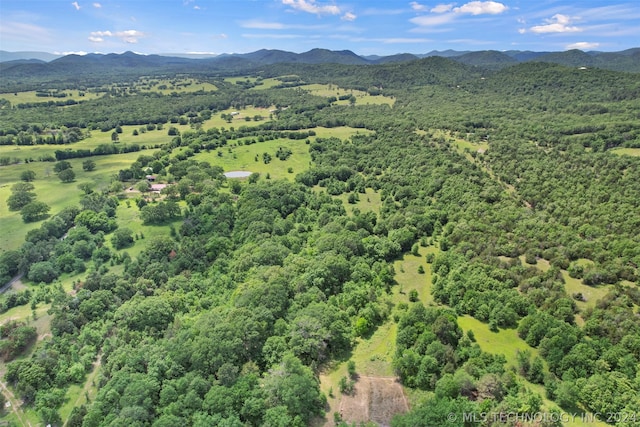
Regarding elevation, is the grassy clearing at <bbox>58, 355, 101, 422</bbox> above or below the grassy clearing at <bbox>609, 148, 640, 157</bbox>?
below

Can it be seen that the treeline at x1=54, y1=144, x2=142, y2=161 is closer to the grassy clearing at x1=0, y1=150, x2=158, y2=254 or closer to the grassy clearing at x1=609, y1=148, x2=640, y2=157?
the grassy clearing at x1=0, y1=150, x2=158, y2=254

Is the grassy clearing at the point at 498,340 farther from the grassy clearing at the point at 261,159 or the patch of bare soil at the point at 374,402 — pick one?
the grassy clearing at the point at 261,159

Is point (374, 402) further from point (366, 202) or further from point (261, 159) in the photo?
point (261, 159)

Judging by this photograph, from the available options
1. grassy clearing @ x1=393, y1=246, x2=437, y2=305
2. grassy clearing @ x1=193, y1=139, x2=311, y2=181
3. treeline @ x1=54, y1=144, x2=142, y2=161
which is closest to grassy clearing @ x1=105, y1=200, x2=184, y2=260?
grassy clearing @ x1=193, y1=139, x2=311, y2=181

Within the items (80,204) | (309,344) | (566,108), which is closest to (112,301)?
(309,344)

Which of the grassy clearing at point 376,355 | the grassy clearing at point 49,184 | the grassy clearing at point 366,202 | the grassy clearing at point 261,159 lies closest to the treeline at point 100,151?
the grassy clearing at point 49,184

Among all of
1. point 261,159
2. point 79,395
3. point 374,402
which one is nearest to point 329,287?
point 374,402
